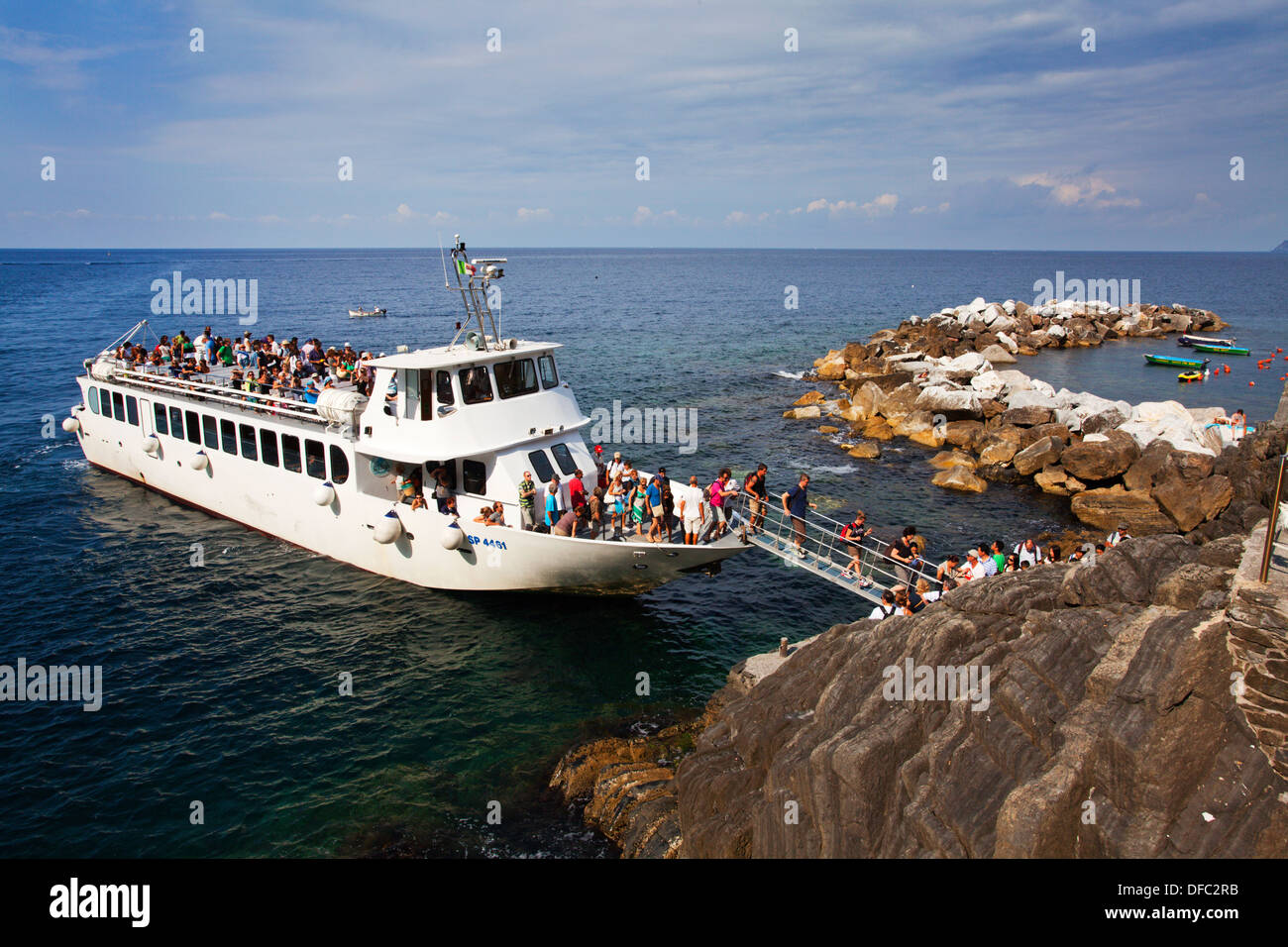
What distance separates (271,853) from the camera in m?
12.9

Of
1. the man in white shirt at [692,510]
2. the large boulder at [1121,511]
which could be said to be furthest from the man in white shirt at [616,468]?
the large boulder at [1121,511]

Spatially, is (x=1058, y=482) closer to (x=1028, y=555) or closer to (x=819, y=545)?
(x=1028, y=555)

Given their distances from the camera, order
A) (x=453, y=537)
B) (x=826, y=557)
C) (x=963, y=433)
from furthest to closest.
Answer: (x=963, y=433)
(x=453, y=537)
(x=826, y=557)

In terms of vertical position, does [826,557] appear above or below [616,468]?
below

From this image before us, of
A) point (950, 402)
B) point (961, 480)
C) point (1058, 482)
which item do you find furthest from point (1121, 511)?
point (950, 402)

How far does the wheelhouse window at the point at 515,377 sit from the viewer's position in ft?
65.3

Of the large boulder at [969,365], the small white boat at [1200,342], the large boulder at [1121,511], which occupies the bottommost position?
the large boulder at [1121,511]

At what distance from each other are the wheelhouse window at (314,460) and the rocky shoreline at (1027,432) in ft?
76.7

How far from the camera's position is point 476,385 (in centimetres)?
1953

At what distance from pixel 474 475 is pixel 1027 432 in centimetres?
2552

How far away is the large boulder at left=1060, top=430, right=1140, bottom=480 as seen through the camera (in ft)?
96.0

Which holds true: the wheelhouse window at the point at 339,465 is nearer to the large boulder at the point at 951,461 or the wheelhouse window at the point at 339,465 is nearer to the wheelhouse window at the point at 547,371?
the wheelhouse window at the point at 547,371
